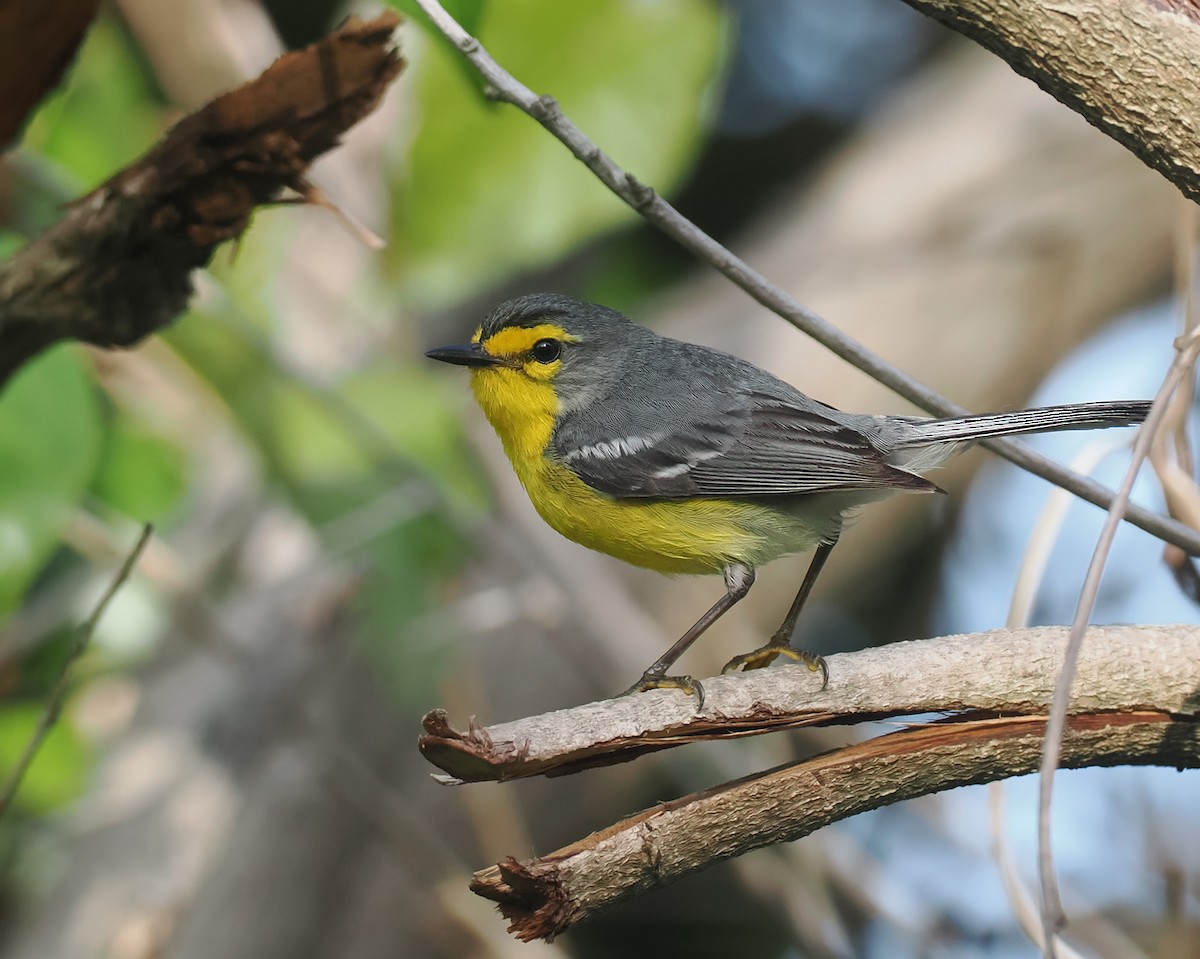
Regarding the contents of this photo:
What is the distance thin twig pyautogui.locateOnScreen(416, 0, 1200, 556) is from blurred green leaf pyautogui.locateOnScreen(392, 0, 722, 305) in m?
1.85

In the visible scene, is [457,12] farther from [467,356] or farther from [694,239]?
[467,356]

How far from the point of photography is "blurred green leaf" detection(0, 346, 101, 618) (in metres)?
2.79

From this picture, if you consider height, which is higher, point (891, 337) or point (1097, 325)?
point (1097, 325)

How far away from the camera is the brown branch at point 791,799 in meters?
1.67

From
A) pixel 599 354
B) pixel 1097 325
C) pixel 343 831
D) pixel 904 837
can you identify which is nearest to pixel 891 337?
pixel 1097 325

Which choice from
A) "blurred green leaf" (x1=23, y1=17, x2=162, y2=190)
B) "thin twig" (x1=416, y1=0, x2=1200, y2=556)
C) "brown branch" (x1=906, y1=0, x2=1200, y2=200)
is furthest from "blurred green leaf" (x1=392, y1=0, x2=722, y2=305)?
"brown branch" (x1=906, y1=0, x2=1200, y2=200)

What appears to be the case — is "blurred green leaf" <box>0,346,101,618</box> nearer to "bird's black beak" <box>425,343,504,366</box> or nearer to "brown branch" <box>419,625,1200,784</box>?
"bird's black beak" <box>425,343,504,366</box>

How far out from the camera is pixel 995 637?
189cm

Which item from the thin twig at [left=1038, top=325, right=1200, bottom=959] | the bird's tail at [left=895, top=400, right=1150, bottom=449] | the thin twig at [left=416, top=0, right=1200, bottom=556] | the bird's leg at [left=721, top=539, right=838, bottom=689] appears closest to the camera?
the thin twig at [left=1038, top=325, right=1200, bottom=959]

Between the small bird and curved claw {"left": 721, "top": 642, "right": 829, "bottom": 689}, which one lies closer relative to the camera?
curved claw {"left": 721, "top": 642, "right": 829, "bottom": 689}

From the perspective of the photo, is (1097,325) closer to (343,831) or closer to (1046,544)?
(1046,544)

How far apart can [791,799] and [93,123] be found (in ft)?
12.6

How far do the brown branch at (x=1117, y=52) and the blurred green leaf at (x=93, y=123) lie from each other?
3170 mm

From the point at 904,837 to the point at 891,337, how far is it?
2.48 metres
